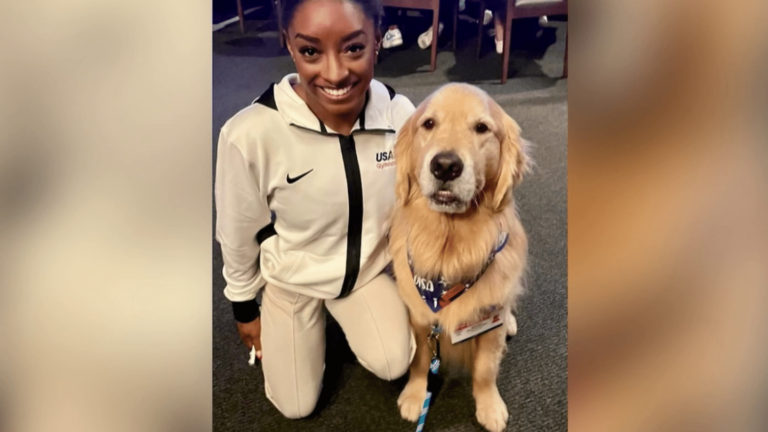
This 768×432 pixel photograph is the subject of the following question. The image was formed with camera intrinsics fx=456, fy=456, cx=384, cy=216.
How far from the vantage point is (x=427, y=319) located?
95 cm

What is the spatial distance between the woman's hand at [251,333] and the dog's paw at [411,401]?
1.08ft

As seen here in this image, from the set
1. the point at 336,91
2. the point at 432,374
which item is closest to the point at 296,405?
the point at 432,374

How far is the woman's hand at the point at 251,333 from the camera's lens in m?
0.96

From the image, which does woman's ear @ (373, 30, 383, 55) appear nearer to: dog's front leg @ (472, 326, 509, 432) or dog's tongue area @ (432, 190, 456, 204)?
dog's tongue area @ (432, 190, 456, 204)

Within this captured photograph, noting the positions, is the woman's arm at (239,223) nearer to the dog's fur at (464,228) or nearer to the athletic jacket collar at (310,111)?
the athletic jacket collar at (310,111)

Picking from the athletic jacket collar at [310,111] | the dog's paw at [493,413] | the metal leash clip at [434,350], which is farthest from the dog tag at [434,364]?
the athletic jacket collar at [310,111]

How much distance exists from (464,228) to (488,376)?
1.13 ft

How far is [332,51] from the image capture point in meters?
0.77

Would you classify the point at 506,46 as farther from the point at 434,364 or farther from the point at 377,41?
the point at 434,364

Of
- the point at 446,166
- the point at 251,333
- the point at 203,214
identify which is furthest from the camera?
the point at 251,333

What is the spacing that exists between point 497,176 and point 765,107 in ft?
1.62

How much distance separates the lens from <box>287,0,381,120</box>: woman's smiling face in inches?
29.6

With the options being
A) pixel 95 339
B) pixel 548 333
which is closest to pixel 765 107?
pixel 548 333

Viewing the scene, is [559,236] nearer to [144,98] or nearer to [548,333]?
[548,333]
